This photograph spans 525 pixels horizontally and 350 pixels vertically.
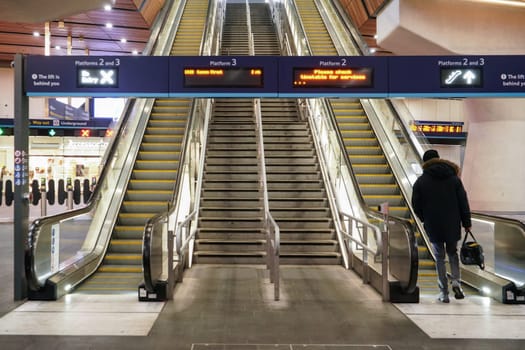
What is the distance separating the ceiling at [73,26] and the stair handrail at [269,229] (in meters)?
4.35

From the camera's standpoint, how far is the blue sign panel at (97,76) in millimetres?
5852

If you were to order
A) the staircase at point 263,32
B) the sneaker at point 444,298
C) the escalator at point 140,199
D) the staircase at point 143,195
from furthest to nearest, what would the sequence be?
the staircase at point 263,32 < the staircase at point 143,195 < the escalator at point 140,199 < the sneaker at point 444,298

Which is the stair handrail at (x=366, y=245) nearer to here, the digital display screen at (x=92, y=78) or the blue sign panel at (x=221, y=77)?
the blue sign panel at (x=221, y=77)

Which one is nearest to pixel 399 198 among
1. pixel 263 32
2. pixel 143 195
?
pixel 143 195

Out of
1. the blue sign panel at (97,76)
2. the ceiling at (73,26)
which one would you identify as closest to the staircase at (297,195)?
the blue sign panel at (97,76)

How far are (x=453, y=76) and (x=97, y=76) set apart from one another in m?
4.45

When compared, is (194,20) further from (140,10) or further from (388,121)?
(388,121)

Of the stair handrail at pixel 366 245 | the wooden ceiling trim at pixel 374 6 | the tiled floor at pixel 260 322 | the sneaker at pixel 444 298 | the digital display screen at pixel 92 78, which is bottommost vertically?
the tiled floor at pixel 260 322

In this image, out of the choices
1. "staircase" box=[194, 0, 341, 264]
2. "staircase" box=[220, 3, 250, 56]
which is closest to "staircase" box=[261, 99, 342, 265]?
"staircase" box=[194, 0, 341, 264]

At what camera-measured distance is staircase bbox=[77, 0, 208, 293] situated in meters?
6.76

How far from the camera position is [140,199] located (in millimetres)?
8703

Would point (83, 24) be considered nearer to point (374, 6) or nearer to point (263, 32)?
point (263, 32)

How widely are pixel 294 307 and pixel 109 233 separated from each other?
3630 mm

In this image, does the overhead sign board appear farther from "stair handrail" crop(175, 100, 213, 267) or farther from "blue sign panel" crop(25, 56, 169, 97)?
"stair handrail" crop(175, 100, 213, 267)
